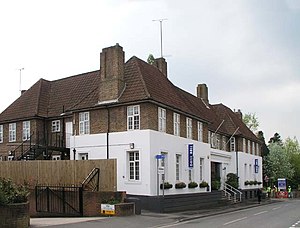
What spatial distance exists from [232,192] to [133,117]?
2100cm

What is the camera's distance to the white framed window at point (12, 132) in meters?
39.4

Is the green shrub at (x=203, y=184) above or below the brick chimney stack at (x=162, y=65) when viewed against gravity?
below

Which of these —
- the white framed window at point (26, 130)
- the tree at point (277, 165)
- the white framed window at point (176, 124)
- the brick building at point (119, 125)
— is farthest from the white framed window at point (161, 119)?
the tree at point (277, 165)

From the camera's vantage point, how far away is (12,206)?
1708 cm

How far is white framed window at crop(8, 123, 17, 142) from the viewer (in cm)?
3938

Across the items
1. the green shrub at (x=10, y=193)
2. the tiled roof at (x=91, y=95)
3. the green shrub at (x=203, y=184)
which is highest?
the tiled roof at (x=91, y=95)

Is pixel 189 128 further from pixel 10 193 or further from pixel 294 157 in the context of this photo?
pixel 294 157

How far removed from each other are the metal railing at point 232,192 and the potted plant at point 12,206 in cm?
3003

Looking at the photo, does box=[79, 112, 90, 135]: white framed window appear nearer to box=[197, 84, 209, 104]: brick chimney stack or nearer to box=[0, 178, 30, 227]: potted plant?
box=[0, 178, 30, 227]: potted plant

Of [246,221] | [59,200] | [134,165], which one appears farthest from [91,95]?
[246,221]

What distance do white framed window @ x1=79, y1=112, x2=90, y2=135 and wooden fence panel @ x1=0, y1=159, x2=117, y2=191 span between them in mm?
6652

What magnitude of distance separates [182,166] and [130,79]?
7.65m

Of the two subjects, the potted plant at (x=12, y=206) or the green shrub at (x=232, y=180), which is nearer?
the potted plant at (x=12, y=206)

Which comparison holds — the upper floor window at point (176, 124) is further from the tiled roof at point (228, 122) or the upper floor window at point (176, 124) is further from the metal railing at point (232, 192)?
the tiled roof at point (228, 122)
